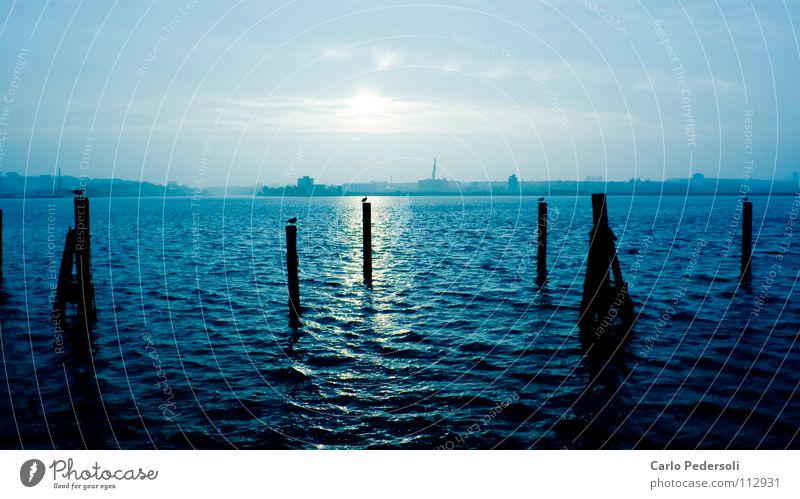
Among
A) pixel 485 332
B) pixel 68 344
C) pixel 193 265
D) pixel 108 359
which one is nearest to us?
pixel 108 359

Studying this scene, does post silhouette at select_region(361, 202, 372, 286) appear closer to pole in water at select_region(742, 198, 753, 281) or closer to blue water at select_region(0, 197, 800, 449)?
blue water at select_region(0, 197, 800, 449)

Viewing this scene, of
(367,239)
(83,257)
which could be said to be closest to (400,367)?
(367,239)

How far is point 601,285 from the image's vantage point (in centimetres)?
1698

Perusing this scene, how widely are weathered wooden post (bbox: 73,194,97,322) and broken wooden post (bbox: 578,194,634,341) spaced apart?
58.3 feet

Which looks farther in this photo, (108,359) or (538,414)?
(108,359)

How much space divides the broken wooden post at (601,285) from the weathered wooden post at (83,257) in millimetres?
17755

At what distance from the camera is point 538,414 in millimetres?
11078

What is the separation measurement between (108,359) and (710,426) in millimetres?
15983

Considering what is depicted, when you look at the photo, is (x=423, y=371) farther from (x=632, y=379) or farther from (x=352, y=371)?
(x=632, y=379)

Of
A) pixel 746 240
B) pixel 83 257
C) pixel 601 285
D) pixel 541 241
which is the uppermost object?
pixel 746 240

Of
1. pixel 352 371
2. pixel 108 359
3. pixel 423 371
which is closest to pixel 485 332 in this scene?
pixel 423 371

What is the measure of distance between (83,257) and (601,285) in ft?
61.7

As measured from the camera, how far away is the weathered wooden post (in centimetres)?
1753

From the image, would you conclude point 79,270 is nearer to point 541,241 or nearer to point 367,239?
point 367,239
